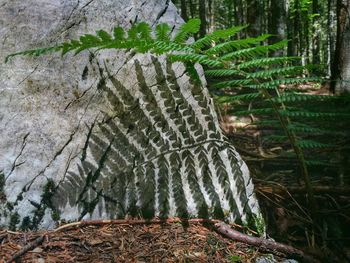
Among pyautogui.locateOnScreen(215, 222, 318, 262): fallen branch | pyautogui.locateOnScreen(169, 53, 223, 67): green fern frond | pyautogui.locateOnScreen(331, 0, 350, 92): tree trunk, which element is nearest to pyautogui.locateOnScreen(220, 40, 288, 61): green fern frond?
pyautogui.locateOnScreen(169, 53, 223, 67): green fern frond

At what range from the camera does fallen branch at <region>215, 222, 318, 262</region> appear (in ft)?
5.91

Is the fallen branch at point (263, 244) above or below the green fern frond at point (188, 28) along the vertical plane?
below

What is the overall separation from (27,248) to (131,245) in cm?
51

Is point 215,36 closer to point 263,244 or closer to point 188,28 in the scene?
point 188,28

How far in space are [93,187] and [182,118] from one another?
2.23 ft

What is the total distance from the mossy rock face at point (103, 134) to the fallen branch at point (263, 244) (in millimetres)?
126

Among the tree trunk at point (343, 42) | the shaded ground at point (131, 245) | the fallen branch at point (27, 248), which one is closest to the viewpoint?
the fallen branch at point (27, 248)

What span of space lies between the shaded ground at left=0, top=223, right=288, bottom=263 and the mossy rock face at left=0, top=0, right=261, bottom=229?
4.4 inches

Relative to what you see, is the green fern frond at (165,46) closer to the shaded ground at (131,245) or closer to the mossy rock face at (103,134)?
the mossy rock face at (103,134)

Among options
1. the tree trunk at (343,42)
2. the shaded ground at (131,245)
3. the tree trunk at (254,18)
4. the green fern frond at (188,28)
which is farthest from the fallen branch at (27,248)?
the tree trunk at (254,18)

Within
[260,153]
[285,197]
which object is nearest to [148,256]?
[285,197]

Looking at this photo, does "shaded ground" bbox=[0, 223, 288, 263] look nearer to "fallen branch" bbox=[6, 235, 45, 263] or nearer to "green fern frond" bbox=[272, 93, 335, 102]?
"fallen branch" bbox=[6, 235, 45, 263]

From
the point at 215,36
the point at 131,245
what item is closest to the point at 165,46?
the point at 215,36

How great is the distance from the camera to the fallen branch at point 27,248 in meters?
1.51
